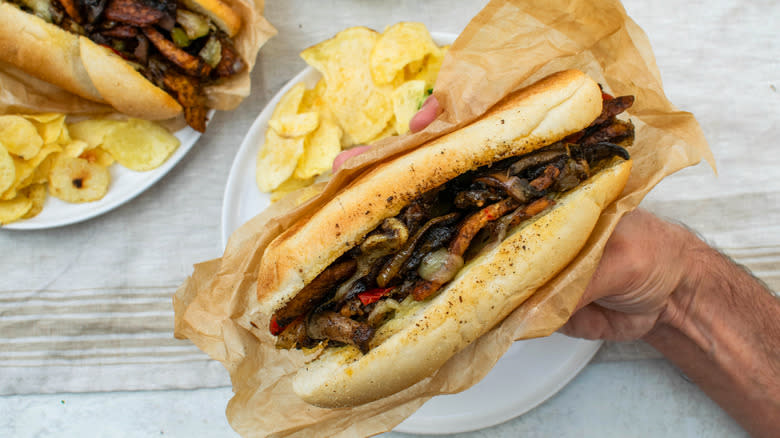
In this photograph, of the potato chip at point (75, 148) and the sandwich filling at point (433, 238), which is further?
the potato chip at point (75, 148)

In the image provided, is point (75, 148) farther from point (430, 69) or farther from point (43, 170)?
point (430, 69)

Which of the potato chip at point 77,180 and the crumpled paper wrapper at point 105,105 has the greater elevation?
the crumpled paper wrapper at point 105,105

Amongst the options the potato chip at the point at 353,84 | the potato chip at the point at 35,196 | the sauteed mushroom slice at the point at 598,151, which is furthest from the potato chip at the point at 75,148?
the sauteed mushroom slice at the point at 598,151

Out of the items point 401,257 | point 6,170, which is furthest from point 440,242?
point 6,170

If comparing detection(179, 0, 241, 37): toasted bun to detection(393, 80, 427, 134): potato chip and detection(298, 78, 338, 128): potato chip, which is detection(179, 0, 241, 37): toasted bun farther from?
detection(393, 80, 427, 134): potato chip

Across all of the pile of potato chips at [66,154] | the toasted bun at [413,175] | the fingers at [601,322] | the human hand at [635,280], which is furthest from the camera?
the pile of potato chips at [66,154]

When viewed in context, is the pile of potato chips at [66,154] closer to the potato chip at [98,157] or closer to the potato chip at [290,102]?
the potato chip at [98,157]
